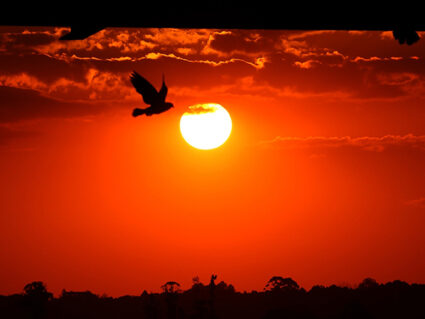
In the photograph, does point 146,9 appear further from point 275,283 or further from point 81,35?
point 275,283

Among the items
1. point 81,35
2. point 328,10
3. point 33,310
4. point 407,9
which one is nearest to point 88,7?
point 81,35

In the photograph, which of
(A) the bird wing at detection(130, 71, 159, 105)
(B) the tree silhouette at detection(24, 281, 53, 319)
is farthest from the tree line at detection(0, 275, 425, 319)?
(A) the bird wing at detection(130, 71, 159, 105)

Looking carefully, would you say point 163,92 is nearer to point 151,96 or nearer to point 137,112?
point 151,96

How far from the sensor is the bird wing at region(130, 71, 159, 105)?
263 inches

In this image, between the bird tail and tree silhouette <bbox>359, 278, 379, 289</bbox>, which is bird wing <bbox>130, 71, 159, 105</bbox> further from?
tree silhouette <bbox>359, 278, 379, 289</bbox>

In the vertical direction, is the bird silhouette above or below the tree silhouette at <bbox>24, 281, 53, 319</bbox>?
below

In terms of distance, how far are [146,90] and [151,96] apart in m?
0.12

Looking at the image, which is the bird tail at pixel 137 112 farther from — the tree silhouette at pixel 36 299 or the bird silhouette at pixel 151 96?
the tree silhouette at pixel 36 299

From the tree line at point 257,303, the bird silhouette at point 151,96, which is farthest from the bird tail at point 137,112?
Answer: the tree line at point 257,303

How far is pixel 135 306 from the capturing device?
80.4 meters

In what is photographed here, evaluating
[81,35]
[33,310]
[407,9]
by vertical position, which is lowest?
[81,35]

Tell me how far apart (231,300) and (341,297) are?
12.7 m

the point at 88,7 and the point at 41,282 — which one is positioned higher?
the point at 41,282

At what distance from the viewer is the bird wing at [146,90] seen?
6.68 m
